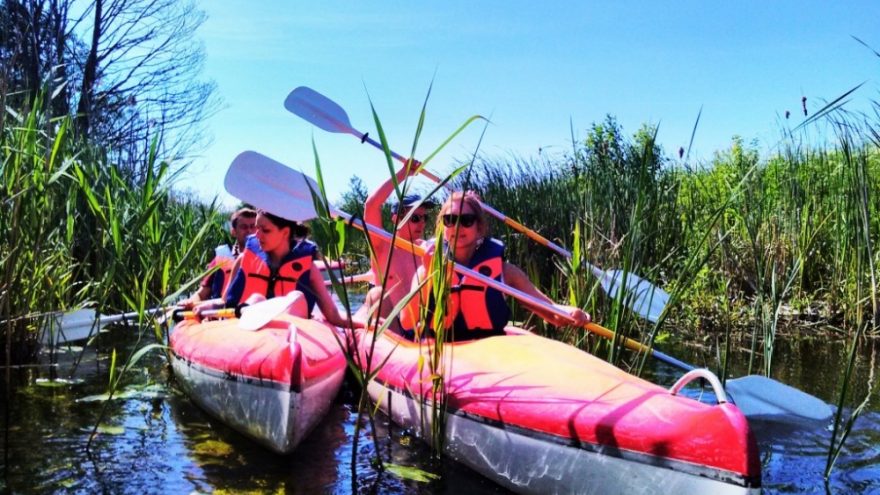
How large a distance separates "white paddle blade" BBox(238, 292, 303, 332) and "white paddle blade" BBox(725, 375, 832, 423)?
6.36 feet

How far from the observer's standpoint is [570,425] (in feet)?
8.54

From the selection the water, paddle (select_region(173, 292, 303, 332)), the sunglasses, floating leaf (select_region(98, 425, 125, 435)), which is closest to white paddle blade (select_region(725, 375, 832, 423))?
the water

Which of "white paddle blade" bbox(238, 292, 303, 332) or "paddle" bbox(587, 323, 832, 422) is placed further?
"paddle" bbox(587, 323, 832, 422)

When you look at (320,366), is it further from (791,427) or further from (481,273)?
(791,427)

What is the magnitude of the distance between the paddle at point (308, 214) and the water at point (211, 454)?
188mm

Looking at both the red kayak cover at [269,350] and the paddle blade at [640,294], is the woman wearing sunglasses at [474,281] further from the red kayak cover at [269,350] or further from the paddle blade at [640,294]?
the red kayak cover at [269,350]

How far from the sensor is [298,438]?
3.28m

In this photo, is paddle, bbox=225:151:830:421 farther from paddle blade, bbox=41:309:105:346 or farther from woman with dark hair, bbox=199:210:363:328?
paddle blade, bbox=41:309:105:346

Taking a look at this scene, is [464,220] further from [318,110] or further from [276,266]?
[318,110]

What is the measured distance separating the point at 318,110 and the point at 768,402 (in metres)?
3.12

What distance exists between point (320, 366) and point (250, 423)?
410 millimetres

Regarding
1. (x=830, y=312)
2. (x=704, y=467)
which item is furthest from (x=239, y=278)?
(x=830, y=312)

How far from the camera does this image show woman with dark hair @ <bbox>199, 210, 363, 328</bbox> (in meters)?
4.40

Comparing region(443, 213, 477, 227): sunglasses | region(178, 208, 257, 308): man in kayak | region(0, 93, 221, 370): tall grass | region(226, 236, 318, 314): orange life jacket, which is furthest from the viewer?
region(178, 208, 257, 308): man in kayak
